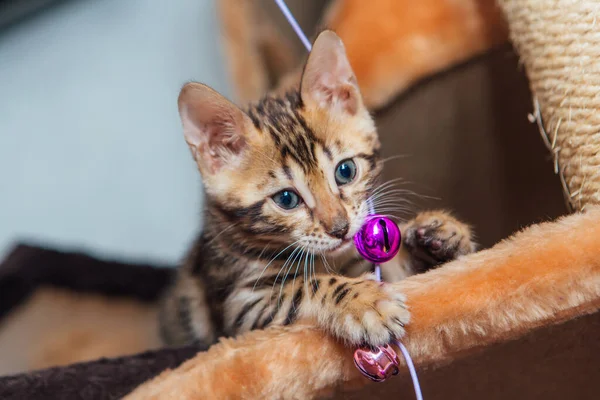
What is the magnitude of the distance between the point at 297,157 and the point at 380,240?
0.20m

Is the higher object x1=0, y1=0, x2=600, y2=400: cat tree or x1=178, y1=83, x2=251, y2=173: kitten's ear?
x1=178, y1=83, x2=251, y2=173: kitten's ear

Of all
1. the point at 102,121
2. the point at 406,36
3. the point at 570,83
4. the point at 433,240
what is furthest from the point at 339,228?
the point at 102,121

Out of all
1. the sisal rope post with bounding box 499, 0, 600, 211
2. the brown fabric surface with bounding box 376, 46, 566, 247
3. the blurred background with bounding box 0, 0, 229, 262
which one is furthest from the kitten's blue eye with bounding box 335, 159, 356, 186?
the blurred background with bounding box 0, 0, 229, 262

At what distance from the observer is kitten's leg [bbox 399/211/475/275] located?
930mm

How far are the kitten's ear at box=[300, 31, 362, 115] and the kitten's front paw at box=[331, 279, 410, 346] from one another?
0.40m

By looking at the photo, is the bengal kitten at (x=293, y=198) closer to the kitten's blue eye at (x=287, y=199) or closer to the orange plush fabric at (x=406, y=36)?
the kitten's blue eye at (x=287, y=199)

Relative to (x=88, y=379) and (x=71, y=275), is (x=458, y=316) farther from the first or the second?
(x=71, y=275)

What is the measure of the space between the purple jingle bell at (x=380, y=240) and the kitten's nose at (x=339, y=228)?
0.10 ft

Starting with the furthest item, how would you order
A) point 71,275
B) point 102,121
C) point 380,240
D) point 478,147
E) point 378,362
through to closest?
point 102,121, point 71,275, point 478,147, point 380,240, point 378,362

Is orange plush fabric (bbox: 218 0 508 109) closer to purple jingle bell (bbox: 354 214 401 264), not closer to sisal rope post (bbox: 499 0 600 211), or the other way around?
sisal rope post (bbox: 499 0 600 211)

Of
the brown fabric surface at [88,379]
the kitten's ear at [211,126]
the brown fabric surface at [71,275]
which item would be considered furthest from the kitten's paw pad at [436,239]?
the brown fabric surface at [71,275]

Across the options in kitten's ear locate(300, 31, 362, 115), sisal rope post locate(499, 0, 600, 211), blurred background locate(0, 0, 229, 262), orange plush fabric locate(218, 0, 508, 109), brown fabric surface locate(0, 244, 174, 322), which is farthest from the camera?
blurred background locate(0, 0, 229, 262)

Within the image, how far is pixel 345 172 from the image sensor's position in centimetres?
94

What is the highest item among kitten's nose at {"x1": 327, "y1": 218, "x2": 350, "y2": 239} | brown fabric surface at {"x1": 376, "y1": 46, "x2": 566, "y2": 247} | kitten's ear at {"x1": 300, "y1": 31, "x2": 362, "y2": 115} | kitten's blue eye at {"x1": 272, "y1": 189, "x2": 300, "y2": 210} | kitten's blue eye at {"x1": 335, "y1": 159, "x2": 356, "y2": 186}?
kitten's ear at {"x1": 300, "y1": 31, "x2": 362, "y2": 115}
